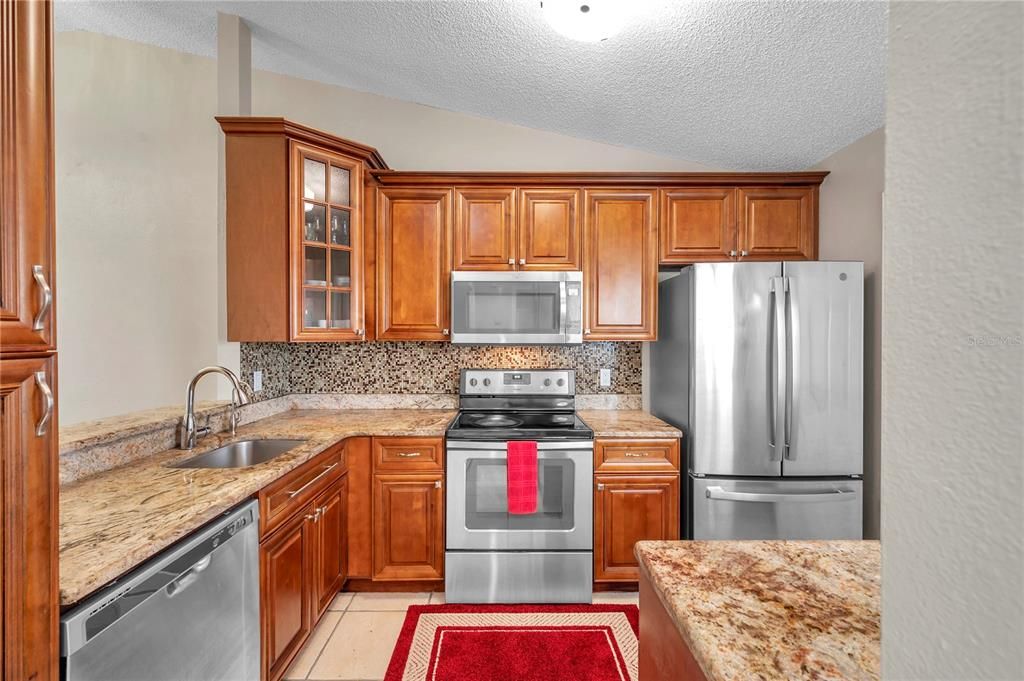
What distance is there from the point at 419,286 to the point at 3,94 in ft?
6.68

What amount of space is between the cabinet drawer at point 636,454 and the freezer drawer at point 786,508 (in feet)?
0.77

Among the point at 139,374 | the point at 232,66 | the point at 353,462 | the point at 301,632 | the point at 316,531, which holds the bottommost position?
the point at 301,632

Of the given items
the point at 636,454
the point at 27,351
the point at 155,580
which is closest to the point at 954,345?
the point at 27,351

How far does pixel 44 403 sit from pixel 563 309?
219 centimetres

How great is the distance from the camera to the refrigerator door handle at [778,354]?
2.30 meters

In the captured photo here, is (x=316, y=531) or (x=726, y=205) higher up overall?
(x=726, y=205)

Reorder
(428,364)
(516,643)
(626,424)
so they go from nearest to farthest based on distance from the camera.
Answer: (516,643) → (626,424) → (428,364)

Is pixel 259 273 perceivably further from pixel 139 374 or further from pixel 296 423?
pixel 139 374

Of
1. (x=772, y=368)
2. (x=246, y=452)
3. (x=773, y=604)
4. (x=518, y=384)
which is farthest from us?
(x=518, y=384)

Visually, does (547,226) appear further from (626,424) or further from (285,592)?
(285,592)

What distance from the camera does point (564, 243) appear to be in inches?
110

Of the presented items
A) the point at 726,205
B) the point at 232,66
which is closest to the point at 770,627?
the point at 726,205

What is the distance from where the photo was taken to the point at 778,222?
2.78 m

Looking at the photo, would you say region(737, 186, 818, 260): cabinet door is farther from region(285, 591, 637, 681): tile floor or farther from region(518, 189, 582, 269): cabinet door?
region(285, 591, 637, 681): tile floor
